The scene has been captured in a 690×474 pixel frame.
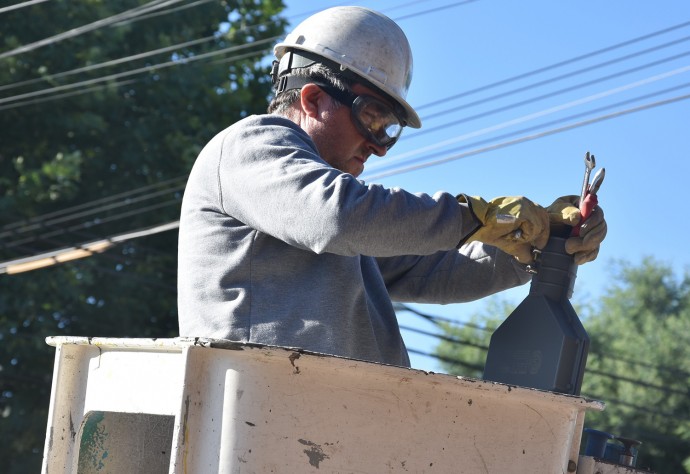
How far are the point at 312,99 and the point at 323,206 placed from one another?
65cm

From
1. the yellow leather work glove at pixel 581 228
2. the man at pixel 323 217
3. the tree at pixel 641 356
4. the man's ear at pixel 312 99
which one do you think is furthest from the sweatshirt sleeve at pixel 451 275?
the tree at pixel 641 356

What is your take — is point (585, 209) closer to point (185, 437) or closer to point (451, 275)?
point (451, 275)

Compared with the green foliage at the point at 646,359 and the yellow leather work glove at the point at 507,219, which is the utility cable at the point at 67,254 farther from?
the green foliage at the point at 646,359

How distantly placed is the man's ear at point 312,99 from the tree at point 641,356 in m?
16.5

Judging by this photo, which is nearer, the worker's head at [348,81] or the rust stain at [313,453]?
the rust stain at [313,453]

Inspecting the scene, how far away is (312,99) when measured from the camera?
2947 mm

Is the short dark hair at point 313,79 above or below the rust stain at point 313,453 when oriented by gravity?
above

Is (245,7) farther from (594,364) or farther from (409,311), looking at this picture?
(594,364)

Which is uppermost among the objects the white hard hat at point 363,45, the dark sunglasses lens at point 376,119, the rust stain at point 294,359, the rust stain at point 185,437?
the white hard hat at point 363,45

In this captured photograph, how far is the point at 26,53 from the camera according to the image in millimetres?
13273

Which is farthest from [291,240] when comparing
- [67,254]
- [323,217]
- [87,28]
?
[87,28]

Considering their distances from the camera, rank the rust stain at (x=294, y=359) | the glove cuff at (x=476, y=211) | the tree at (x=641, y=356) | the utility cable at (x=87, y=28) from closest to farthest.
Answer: the rust stain at (x=294, y=359) → the glove cuff at (x=476, y=211) → the utility cable at (x=87, y=28) → the tree at (x=641, y=356)

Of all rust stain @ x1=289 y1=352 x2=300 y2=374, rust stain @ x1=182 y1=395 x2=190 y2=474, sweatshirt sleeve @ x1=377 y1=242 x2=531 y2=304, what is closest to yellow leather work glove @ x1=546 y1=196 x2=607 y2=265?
sweatshirt sleeve @ x1=377 y1=242 x2=531 y2=304

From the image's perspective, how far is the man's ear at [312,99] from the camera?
9.64ft
